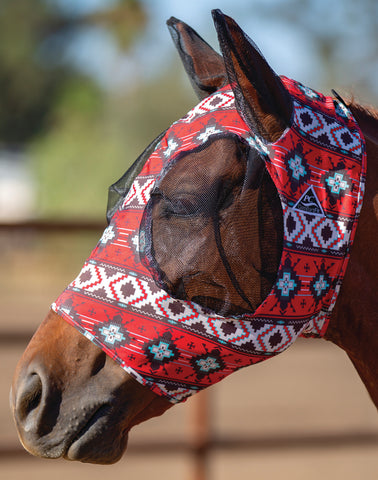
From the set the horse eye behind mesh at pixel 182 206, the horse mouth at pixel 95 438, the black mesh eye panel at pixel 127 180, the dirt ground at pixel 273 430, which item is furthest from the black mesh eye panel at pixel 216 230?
the dirt ground at pixel 273 430

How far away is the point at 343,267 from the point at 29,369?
727mm

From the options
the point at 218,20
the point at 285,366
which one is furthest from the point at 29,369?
the point at 285,366

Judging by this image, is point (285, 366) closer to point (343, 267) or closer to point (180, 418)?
point (180, 418)

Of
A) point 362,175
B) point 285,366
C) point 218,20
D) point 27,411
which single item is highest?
point 218,20

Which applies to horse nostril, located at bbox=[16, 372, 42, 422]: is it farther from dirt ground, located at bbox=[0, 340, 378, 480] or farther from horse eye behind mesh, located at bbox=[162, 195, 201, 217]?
dirt ground, located at bbox=[0, 340, 378, 480]

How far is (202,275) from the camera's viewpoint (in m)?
1.24

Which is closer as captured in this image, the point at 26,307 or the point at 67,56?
the point at 26,307

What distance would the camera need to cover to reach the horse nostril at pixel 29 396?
4.32 feet

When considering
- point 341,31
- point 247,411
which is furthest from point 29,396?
point 341,31

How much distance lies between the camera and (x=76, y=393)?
1.31m

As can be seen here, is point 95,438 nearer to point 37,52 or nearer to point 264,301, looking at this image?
point 264,301

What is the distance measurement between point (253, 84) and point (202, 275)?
1.32 feet

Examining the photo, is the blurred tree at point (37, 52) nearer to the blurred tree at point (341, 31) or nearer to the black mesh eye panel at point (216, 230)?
the blurred tree at point (341, 31)

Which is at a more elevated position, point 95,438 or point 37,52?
→ point 37,52
